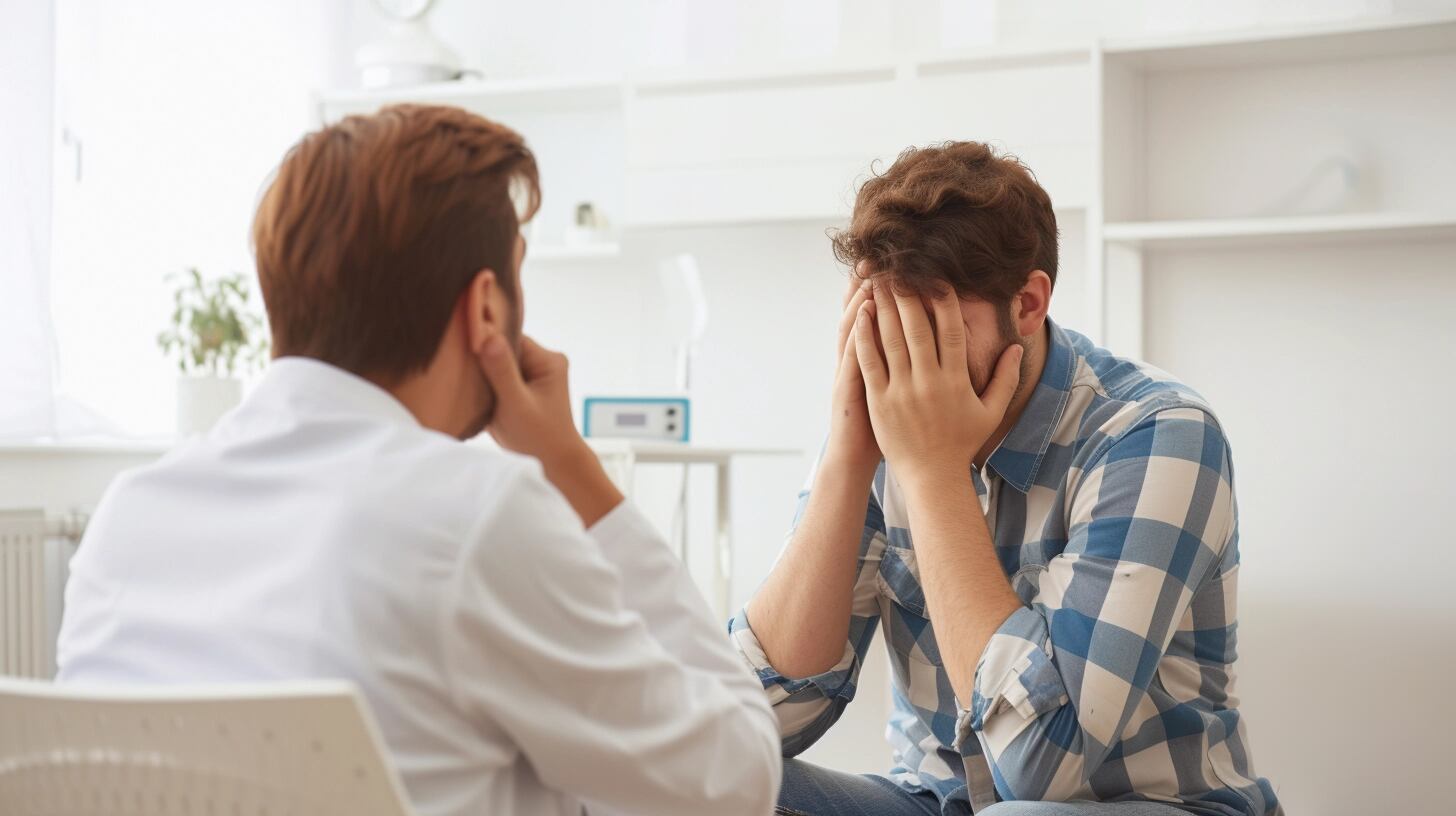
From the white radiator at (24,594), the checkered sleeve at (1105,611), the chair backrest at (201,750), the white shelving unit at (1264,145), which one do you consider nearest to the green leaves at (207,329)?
the white radiator at (24,594)

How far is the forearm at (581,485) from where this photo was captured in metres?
0.89

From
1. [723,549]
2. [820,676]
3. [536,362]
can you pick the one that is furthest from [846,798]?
[723,549]

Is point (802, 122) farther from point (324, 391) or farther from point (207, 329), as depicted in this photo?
point (324, 391)

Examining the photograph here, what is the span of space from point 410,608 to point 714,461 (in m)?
2.45

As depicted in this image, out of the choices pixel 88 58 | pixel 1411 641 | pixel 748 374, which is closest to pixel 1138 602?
pixel 1411 641

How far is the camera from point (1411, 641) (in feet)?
9.23

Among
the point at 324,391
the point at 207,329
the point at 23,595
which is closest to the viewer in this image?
the point at 324,391

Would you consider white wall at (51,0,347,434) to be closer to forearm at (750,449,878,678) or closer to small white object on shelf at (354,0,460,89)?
small white object on shelf at (354,0,460,89)

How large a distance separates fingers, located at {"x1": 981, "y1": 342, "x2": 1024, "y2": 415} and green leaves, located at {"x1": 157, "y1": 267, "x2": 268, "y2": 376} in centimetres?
214

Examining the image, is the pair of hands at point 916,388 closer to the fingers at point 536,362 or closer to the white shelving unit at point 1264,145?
the fingers at point 536,362

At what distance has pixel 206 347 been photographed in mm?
3020

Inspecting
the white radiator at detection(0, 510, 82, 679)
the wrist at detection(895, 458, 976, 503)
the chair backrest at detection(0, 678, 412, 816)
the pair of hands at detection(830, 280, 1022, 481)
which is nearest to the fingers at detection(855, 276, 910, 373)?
the pair of hands at detection(830, 280, 1022, 481)

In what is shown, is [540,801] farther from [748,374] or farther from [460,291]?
[748,374]

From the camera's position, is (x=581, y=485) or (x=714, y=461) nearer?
(x=581, y=485)
